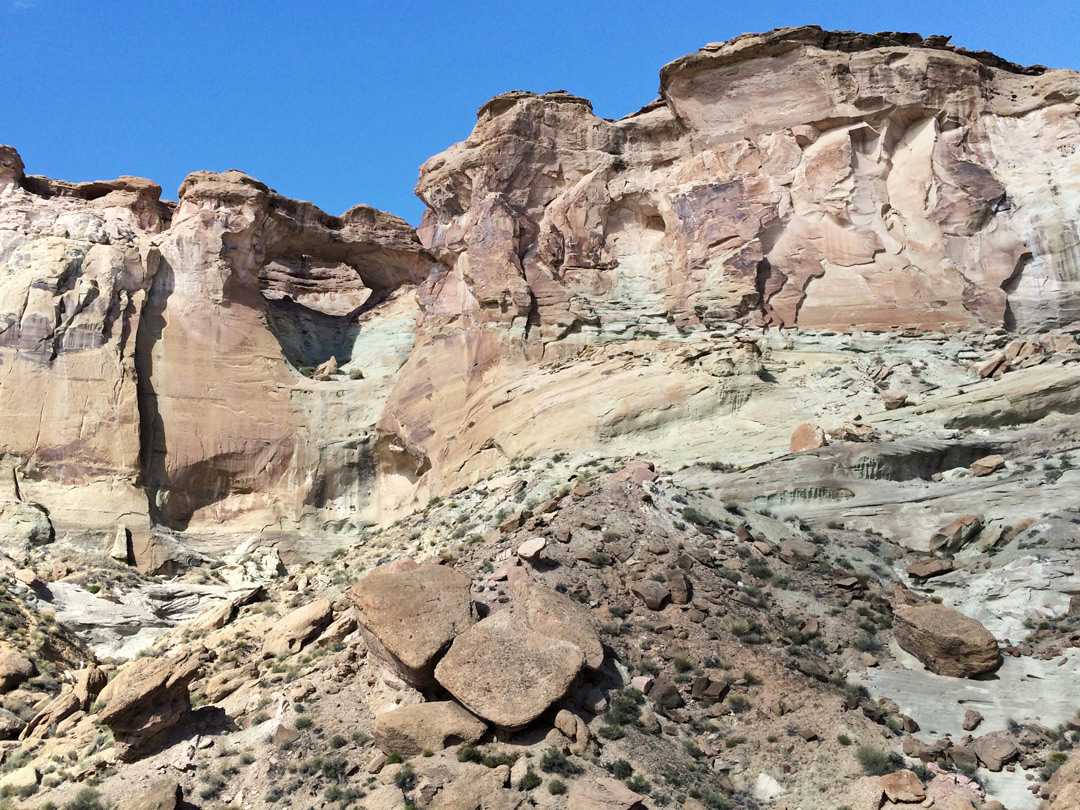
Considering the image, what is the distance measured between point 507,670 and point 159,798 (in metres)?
5.06

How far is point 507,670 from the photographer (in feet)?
50.3

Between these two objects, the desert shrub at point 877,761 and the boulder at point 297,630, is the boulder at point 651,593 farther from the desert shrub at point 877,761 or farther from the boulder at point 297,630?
the boulder at point 297,630

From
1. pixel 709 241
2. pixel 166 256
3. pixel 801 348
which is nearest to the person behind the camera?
pixel 801 348

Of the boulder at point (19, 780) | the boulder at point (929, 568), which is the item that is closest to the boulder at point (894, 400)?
the boulder at point (929, 568)

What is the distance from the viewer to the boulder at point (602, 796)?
43.6 ft

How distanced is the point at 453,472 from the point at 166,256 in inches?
583

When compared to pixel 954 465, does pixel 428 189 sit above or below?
above

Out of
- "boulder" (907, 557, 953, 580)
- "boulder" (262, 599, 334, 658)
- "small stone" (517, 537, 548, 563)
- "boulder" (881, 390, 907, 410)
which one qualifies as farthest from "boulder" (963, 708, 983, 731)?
"boulder" (881, 390, 907, 410)

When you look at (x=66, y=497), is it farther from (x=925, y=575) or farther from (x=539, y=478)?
(x=925, y=575)

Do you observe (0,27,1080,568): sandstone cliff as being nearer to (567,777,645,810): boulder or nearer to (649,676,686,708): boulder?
(649,676,686,708): boulder

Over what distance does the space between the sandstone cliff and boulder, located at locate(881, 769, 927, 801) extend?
15621mm

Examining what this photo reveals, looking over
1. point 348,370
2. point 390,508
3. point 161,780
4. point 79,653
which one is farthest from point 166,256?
point 161,780

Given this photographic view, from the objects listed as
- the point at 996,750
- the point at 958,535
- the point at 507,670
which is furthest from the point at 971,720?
the point at 507,670

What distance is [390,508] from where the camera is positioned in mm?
34500
